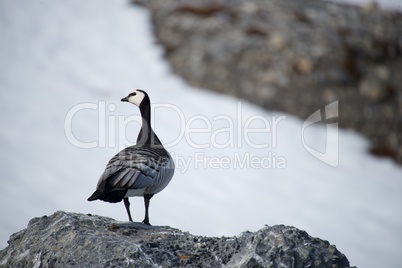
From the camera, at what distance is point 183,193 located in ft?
75.5

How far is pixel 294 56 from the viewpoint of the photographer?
33.4 metres

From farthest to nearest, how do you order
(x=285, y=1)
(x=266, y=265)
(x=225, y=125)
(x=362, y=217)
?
1. (x=285, y=1)
2. (x=225, y=125)
3. (x=362, y=217)
4. (x=266, y=265)

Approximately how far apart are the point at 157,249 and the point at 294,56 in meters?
25.5

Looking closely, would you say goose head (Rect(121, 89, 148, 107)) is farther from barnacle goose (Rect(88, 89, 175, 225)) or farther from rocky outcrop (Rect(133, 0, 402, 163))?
rocky outcrop (Rect(133, 0, 402, 163))

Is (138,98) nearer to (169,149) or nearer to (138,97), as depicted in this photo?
(138,97)

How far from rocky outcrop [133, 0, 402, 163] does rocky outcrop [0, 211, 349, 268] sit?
70.3 ft

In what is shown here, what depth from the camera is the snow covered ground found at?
21750 mm

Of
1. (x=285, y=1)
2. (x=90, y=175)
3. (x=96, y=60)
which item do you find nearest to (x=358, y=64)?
(x=285, y=1)

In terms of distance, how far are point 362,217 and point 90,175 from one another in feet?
36.2

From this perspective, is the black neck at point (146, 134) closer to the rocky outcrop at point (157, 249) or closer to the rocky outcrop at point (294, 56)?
the rocky outcrop at point (157, 249)

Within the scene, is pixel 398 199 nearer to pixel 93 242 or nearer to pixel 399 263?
pixel 399 263

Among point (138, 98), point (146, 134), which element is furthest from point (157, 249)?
point (138, 98)

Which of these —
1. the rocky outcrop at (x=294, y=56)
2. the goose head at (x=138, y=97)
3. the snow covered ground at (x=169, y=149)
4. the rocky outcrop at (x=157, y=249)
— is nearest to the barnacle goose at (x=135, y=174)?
the rocky outcrop at (x=157, y=249)

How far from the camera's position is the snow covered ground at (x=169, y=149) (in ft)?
71.4
